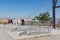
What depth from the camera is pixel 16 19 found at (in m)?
40.4

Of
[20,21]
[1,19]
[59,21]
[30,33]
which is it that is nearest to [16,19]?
[20,21]

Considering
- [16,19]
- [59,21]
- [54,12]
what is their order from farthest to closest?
[59,21] → [16,19] → [54,12]

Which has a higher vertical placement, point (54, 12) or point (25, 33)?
point (54, 12)

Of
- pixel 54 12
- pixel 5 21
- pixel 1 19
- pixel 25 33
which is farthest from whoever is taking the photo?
pixel 1 19

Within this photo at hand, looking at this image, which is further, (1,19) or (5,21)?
(1,19)

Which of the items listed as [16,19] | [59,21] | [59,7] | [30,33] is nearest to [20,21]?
[16,19]

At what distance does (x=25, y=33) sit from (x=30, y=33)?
0.54 metres

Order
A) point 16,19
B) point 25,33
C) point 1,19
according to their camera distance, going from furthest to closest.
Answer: point 1,19, point 16,19, point 25,33

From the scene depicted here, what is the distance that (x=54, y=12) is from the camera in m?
31.5

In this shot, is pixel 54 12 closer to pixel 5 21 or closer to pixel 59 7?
pixel 59 7

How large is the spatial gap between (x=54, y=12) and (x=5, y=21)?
25.5 metres

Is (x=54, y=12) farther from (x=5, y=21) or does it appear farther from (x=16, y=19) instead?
(x=5, y=21)

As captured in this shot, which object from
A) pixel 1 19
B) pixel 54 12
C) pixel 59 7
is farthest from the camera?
pixel 1 19

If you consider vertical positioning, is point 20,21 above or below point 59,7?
below
